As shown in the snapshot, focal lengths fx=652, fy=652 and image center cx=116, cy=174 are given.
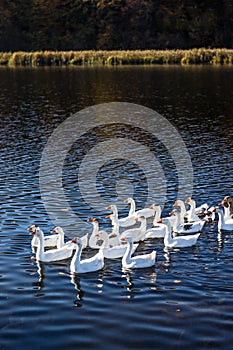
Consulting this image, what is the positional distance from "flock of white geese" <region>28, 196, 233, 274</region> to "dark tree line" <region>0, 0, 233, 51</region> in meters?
79.2

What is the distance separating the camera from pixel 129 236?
1596 cm

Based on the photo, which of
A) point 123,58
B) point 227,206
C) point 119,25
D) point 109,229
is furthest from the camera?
point 119,25

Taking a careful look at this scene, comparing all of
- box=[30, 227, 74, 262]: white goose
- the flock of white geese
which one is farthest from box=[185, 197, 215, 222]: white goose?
box=[30, 227, 74, 262]: white goose

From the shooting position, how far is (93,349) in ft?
38.4

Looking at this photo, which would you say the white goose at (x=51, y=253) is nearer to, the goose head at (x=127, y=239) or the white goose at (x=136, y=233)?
the goose head at (x=127, y=239)

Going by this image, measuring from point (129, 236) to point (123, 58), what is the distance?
67.1 meters

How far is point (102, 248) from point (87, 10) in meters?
89.3

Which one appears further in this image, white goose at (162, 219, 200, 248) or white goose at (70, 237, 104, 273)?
white goose at (162, 219, 200, 248)

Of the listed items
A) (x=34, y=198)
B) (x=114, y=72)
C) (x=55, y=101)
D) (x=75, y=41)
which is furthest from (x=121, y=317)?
(x=75, y=41)

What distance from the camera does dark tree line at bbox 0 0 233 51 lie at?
9719 cm

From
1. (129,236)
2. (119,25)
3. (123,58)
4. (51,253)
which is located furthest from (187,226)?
(119,25)

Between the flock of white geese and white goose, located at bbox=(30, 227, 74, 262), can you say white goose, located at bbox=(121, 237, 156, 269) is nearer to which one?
the flock of white geese

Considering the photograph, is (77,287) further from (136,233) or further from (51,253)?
(136,233)

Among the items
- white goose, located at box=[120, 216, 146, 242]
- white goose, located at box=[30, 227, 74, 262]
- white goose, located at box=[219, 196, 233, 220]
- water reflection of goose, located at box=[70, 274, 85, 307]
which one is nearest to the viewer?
water reflection of goose, located at box=[70, 274, 85, 307]
